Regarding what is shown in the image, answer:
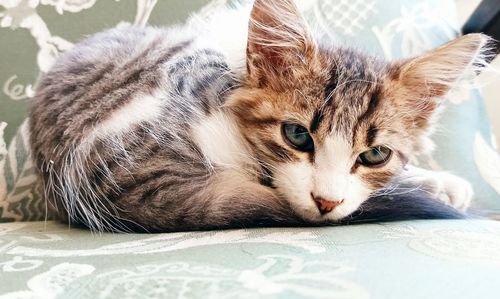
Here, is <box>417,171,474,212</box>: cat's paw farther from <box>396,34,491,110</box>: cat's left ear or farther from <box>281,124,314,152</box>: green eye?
<box>281,124,314,152</box>: green eye

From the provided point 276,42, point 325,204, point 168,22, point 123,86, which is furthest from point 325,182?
point 168,22

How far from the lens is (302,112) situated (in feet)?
3.14

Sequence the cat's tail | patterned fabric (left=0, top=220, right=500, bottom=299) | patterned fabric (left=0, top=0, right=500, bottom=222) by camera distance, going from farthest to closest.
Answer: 1. patterned fabric (left=0, top=0, right=500, bottom=222)
2. the cat's tail
3. patterned fabric (left=0, top=220, right=500, bottom=299)

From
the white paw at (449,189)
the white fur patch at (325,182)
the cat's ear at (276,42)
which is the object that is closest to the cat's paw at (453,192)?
the white paw at (449,189)

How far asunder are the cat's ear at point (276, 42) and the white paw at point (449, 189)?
34 centimetres

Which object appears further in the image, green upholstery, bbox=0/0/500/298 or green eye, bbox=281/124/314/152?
green eye, bbox=281/124/314/152

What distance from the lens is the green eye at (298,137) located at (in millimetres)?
950

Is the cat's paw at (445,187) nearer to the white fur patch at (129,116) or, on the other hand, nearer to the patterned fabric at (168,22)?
the patterned fabric at (168,22)

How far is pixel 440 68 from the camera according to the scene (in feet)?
3.42

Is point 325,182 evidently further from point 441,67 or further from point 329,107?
point 441,67

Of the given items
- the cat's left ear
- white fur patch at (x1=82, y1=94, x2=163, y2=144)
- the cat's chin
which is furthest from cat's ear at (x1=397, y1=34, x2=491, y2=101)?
white fur patch at (x1=82, y1=94, x2=163, y2=144)

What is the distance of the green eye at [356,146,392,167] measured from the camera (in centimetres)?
98

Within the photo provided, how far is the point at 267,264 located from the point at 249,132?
426 mm

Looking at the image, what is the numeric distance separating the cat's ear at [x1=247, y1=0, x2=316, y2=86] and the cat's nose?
9.5 inches
